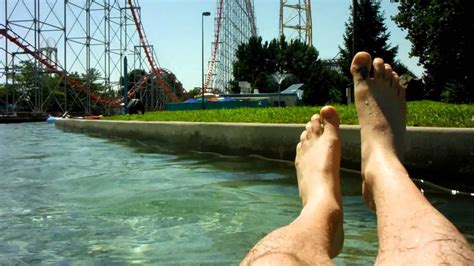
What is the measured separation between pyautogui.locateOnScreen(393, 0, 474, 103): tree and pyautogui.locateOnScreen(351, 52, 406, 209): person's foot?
572 inches

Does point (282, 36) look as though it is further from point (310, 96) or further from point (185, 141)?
point (185, 141)

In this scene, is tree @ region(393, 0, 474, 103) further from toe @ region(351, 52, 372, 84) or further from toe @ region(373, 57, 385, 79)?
toe @ region(351, 52, 372, 84)

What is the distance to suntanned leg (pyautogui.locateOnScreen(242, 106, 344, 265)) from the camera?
1137mm

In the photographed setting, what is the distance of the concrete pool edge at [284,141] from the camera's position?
3.37 meters

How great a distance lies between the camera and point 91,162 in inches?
208

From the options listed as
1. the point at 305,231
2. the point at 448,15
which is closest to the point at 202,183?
the point at 305,231

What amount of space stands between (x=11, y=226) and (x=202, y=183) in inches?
59.0

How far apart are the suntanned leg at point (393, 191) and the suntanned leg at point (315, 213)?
0.13m

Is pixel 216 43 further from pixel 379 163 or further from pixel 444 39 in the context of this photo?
pixel 379 163

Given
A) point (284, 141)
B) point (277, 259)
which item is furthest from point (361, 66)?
point (284, 141)

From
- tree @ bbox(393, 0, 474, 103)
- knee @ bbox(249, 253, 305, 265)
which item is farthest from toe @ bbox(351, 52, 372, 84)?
tree @ bbox(393, 0, 474, 103)

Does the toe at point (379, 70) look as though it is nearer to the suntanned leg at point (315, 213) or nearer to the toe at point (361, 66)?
the toe at point (361, 66)

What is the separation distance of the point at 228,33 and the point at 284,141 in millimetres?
37602

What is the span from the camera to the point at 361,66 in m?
2.34
